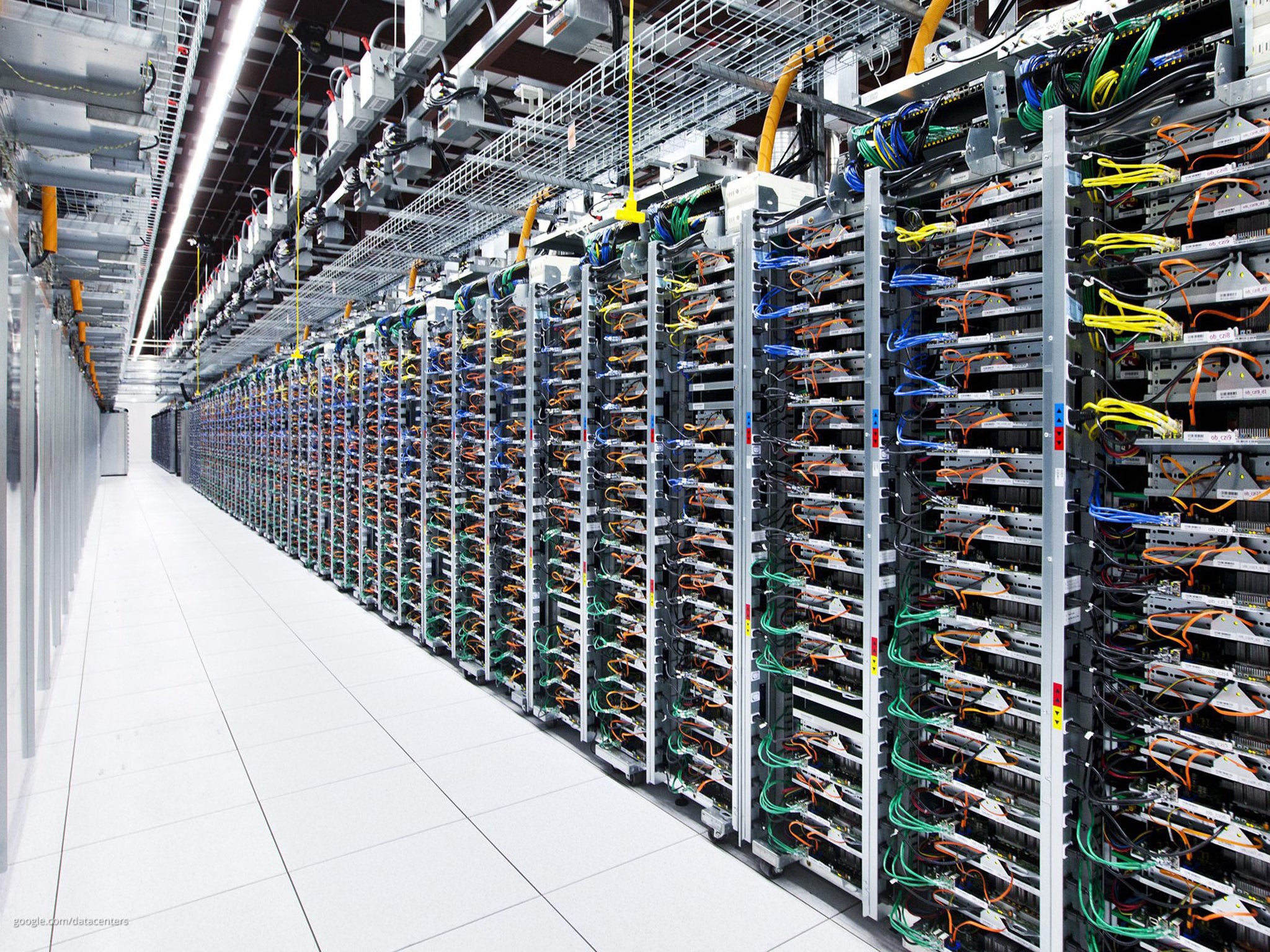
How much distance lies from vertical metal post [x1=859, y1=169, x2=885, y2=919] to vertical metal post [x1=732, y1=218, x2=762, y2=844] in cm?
46

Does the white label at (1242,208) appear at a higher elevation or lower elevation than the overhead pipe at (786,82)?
lower

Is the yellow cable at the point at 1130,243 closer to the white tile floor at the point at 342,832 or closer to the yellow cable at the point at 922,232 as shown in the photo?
the yellow cable at the point at 922,232

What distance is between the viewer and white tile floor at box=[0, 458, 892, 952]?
7.34 ft

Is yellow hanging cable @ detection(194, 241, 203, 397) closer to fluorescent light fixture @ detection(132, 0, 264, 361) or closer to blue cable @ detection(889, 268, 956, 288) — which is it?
fluorescent light fixture @ detection(132, 0, 264, 361)

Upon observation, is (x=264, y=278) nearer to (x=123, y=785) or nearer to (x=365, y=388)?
(x=365, y=388)

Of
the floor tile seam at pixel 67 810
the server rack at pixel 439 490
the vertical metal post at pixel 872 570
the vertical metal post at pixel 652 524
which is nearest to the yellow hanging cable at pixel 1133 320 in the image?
the vertical metal post at pixel 872 570

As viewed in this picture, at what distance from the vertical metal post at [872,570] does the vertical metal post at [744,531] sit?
0.46 meters

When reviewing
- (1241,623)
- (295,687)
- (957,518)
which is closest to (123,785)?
(295,687)

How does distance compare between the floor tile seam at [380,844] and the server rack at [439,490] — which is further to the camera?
the server rack at [439,490]

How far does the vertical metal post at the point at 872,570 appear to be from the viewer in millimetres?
2150

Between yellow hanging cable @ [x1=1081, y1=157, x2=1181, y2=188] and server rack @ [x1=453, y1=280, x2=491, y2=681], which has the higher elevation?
yellow hanging cable @ [x1=1081, y1=157, x2=1181, y2=188]

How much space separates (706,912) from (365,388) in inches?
197

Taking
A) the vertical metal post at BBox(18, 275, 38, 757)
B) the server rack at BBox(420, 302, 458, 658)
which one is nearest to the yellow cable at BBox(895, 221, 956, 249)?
the server rack at BBox(420, 302, 458, 658)

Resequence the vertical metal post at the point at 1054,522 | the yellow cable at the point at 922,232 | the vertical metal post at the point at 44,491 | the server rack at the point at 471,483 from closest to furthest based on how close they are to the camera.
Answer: the vertical metal post at the point at 1054,522 → the yellow cable at the point at 922,232 → the vertical metal post at the point at 44,491 → the server rack at the point at 471,483
